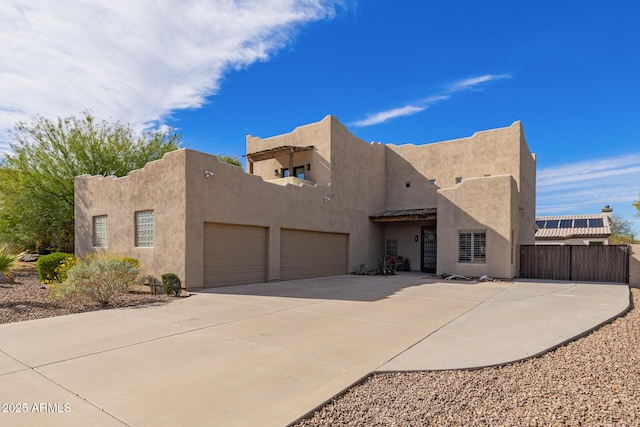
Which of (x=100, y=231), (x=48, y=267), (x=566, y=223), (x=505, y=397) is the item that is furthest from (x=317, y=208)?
(x=566, y=223)

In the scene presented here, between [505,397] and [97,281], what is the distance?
31.8 ft

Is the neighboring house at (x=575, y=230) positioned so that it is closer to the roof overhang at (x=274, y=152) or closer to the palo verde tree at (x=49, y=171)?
the roof overhang at (x=274, y=152)

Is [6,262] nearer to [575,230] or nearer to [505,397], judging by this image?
[505,397]

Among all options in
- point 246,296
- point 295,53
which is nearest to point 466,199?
point 295,53

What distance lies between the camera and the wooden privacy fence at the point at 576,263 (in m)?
15.8

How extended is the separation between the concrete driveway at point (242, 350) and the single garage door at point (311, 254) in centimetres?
587

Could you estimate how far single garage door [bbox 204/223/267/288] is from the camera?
13.4m

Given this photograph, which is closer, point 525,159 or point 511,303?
point 511,303

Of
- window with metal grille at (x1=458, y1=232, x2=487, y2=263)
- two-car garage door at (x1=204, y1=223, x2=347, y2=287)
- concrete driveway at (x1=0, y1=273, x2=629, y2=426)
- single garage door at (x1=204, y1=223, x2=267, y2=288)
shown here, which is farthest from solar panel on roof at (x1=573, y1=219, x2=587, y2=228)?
single garage door at (x1=204, y1=223, x2=267, y2=288)

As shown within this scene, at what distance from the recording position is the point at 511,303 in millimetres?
10477

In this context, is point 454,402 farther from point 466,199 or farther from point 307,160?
point 307,160

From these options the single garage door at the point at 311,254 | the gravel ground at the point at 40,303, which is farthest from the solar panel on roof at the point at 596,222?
the gravel ground at the point at 40,303

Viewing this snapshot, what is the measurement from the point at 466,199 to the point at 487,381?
1475 cm

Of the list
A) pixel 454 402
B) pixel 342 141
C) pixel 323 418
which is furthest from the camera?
pixel 342 141
